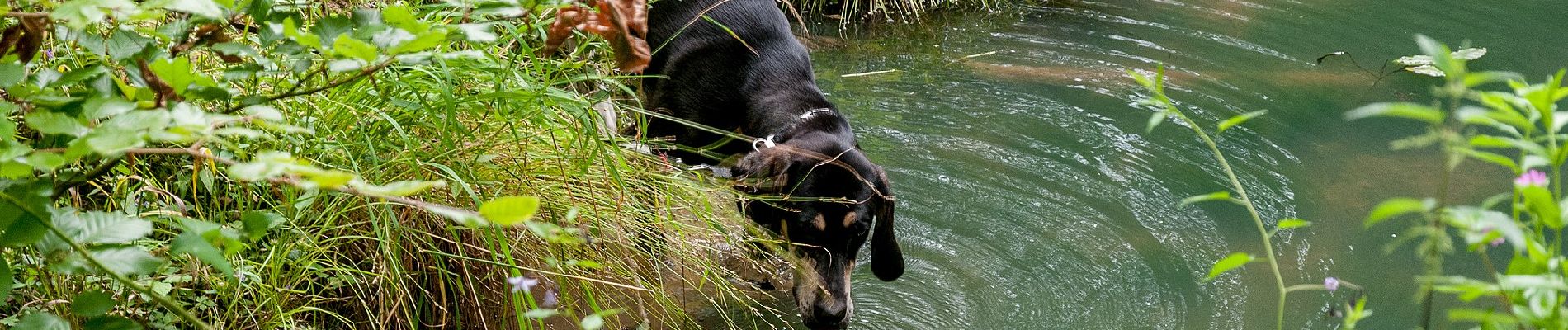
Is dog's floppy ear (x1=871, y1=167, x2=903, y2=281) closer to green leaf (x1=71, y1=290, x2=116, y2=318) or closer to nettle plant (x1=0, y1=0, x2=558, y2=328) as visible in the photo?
nettle plant (x1=0, y1=0, x2=558, y2=328)

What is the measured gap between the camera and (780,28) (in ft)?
15.1

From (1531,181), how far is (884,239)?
7.60 feet

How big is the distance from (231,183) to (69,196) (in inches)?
15.6

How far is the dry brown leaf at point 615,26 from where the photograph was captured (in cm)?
245

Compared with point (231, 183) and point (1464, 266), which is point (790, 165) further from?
point (1464, 266)

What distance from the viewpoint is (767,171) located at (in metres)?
3.61

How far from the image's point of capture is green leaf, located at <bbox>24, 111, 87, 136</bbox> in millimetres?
1522

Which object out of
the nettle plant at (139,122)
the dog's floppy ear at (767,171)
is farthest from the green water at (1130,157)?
the nettle plant at (139,122)

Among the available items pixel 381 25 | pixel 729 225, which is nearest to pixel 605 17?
pixel 381 25

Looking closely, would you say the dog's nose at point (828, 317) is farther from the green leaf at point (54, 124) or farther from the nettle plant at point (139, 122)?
the green leaf at point (54, 124)

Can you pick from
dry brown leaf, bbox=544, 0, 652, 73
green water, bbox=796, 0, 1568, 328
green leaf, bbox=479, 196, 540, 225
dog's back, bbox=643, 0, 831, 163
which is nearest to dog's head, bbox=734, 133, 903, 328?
green water, bbox=796, 0, 1568, 328

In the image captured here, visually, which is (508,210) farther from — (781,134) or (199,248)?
(781,134)

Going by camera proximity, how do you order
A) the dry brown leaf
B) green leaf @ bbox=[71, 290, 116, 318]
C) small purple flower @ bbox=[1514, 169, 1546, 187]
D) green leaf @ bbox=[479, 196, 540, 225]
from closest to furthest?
1. green leaf @ bbox=[479, 196, 540, 225]
2. small purple flower @ bbox=[1514, 169, 1546, 187]
3. green leaf @ bbox=[71, 290, 116, 318]
4. the dry brown leaf

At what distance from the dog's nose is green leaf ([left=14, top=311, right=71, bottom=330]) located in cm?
211
